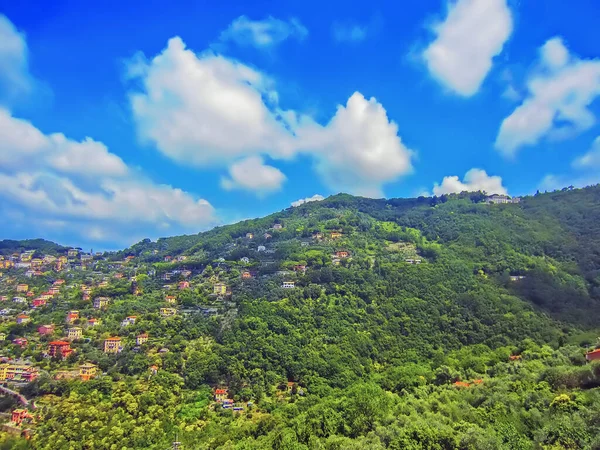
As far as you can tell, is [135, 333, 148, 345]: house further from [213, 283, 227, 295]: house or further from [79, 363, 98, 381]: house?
[213, 283, 227, 295]: house

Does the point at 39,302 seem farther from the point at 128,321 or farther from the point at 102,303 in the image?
the point at 128,321

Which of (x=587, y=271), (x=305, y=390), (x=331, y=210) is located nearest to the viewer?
(x=305, y=390)

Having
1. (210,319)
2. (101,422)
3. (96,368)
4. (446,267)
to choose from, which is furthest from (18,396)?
(446,267)

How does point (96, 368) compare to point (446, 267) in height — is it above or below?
below

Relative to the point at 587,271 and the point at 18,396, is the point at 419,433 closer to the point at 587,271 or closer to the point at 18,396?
the point at 18,396

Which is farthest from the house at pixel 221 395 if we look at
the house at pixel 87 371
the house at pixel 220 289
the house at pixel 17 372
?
the house at pixel 220 289

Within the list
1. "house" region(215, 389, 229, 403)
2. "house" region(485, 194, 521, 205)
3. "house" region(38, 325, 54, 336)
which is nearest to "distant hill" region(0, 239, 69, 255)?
"house" region(38, 325, 54, 336)

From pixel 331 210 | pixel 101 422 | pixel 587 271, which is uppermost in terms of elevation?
pixel 331 210

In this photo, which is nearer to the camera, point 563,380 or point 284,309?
point 563,380
